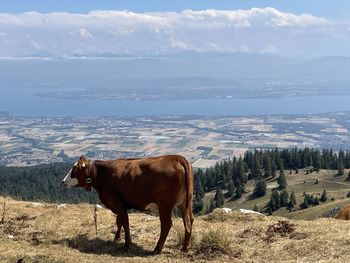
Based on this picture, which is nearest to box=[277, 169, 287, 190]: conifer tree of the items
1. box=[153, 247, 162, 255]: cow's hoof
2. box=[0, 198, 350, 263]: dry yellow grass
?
box=[0, 198, 350, 263]: dry yellow grass

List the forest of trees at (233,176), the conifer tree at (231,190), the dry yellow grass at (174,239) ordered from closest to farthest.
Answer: the dry yellow grass at (174,239) < the forest of trees at (233,176) < the conifer tree at (231,190)

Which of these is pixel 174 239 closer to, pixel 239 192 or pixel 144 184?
pixel 144 184

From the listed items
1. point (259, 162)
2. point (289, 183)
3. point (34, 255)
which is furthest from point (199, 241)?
point (259, 162)

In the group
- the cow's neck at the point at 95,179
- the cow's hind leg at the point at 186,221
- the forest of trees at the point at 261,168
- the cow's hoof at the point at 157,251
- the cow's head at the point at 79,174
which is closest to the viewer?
the cow's hoof at the point at 157,251

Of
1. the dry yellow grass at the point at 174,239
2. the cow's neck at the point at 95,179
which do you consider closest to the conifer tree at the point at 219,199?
the dry yellow grass at the point at 174,239

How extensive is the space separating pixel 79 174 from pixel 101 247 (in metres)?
1.90

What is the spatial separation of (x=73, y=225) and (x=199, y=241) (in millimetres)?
4093

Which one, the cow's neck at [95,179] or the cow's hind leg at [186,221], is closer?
the cow's hind leg at [186,221]

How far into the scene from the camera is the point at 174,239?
12.3m

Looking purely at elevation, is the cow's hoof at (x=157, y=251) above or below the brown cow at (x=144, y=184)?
below

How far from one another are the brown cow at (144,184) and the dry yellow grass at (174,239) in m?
0.56

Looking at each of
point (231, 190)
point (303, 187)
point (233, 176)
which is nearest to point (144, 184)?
point (303, 187)

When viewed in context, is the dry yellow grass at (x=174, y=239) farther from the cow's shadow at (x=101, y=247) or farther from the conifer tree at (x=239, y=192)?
the conifer tree at (x=239, y=192)

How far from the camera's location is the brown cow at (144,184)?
11250 millimetres
